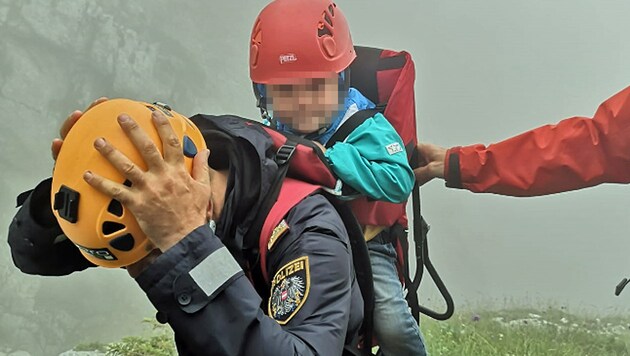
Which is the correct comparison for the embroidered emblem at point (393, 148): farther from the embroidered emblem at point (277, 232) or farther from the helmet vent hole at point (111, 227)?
the helmet vent hole at point (111, 227)

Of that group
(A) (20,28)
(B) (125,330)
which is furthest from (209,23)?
(B) (125,330)

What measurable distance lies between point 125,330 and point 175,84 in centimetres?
475

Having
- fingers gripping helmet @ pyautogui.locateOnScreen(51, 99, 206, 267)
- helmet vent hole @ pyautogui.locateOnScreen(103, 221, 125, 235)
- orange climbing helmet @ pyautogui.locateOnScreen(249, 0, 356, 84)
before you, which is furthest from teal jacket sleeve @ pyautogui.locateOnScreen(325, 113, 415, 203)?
helmet vent hole @ pyautogui.locateOnScreen(103, 221, 125, 235)

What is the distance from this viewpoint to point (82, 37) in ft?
35.7

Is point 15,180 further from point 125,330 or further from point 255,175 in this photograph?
point 255,175

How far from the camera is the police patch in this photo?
1386 millimetres

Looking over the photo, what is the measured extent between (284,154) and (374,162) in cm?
40

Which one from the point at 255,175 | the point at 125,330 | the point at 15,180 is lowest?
the point at 125,330

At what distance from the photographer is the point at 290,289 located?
54.9 inches

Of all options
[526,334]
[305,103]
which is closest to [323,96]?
[305,103]

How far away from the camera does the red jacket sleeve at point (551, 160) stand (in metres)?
2.80

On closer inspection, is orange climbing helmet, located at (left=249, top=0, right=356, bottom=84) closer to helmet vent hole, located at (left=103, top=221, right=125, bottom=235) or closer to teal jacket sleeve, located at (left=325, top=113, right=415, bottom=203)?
teal jacket sleeve, located at (left=325, top=113, right=415, bottom=203)

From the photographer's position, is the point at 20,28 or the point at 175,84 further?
the point at 175,84

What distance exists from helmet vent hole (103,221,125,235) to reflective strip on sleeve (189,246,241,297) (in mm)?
172
